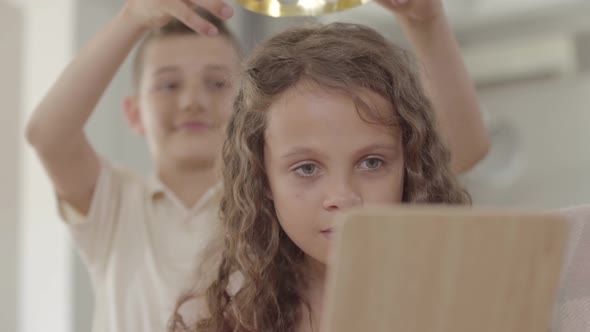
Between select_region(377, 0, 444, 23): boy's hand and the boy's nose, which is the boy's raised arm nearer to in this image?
the boy's nose

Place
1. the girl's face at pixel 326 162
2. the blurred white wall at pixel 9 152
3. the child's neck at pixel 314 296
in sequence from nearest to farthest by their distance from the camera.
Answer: the girl's face at pixel 326 162, the child's neck at pixel 314 296, the blurred white wall at pixel 9 152

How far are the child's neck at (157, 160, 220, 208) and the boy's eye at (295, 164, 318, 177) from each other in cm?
47

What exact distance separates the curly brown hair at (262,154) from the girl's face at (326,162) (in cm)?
2

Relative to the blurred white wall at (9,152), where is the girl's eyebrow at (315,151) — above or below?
below

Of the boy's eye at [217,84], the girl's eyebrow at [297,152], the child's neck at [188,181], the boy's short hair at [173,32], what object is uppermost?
the boy's short hair at [173,32]

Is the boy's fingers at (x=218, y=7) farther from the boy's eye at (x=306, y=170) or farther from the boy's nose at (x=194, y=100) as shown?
the boy's nose at (x=194, y=100)

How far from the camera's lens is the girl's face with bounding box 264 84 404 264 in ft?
1.90

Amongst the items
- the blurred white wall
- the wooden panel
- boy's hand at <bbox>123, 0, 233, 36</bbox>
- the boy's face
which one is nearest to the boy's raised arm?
boy's hand at <bbox>123, 0, 233, 36</bbox>

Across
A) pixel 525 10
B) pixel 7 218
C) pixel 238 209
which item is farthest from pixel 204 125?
pixel 525 10

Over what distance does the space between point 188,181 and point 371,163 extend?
20.7 inches

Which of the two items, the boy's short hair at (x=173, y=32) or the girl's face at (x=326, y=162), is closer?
the girl's face at (x=326, y=162)

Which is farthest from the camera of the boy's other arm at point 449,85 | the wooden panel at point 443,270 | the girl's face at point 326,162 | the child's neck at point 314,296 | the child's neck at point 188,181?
the child's neck at point 188,181

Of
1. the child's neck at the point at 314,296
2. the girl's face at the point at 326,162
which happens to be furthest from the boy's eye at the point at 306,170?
the child's neck at the point at 314,296

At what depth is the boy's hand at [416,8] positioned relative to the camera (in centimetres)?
75
